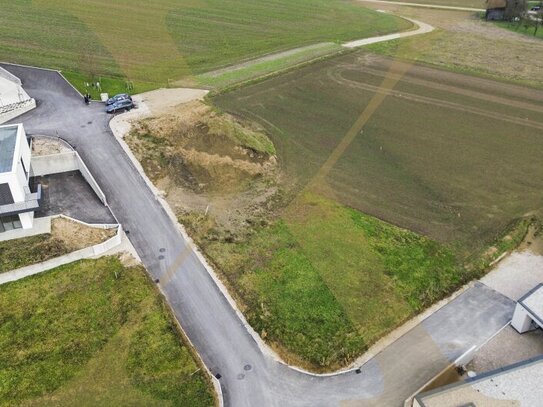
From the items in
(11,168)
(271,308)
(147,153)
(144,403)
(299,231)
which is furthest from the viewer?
(147,153)

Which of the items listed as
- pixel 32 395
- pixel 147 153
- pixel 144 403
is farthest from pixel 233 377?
→ pixel 147 153

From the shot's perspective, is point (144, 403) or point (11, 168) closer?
point (144, 403)

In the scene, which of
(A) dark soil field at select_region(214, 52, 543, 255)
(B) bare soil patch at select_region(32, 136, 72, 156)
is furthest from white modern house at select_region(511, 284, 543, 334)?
(B) bare soil patch at select_region(32, 136, 72, 156)

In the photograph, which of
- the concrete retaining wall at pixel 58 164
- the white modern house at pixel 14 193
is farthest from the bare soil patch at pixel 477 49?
the white modern house at pixel 14 193

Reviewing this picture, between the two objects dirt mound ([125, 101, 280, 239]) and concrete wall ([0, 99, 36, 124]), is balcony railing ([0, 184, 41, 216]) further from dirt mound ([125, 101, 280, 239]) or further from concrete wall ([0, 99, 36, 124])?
concrete wall ([0, 99, 36, 124])

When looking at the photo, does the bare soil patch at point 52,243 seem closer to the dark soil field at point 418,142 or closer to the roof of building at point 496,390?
the dark soil field at point 418,142

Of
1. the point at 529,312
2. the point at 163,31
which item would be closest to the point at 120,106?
the point at 163,31

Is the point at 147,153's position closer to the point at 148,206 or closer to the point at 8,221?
the point at 148,206
